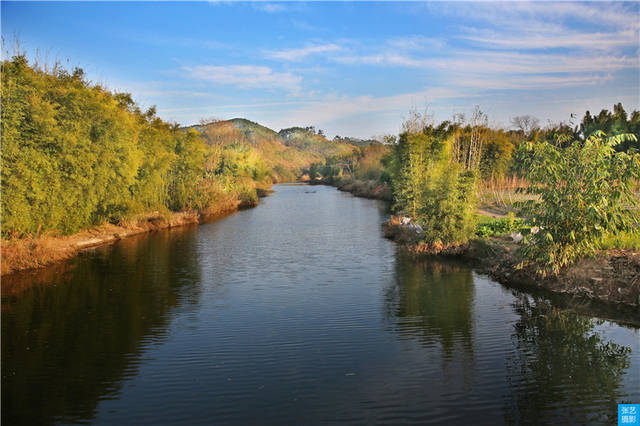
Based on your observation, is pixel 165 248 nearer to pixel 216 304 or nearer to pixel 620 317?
pixel 216 304

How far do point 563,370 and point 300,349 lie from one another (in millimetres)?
5406

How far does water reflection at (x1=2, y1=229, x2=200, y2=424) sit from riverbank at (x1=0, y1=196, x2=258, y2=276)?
70 centimetres

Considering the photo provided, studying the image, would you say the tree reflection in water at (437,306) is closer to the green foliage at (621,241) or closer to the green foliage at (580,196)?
the green foliage at (580,196)

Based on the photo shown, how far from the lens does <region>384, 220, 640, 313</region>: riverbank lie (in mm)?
12531

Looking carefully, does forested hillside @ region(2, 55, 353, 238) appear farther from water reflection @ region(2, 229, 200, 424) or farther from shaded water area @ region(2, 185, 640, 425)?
shaded water area @ region(2, 185, 640, 425)

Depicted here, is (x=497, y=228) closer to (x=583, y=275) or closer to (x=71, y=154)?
(x=583, y=275)

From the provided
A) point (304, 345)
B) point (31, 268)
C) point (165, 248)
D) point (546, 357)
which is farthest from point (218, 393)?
point (165, 248)

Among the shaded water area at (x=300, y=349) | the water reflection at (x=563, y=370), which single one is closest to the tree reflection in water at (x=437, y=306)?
the shaded water area at (x=300, y=349)

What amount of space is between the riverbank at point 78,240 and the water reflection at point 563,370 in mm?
16832

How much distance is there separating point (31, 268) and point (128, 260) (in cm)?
365

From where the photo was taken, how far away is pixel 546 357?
31.1ft

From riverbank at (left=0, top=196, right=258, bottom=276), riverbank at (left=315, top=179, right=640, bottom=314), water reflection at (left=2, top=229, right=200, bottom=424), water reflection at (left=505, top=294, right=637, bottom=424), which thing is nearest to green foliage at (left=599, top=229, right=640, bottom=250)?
Answer: riverbank at (left=315, top=179, right=640, bottom=314)

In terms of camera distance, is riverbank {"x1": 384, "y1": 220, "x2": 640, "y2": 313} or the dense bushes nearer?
riverbank {"x1": 384, "y1": 220, "x2": 640, "y2": 313}

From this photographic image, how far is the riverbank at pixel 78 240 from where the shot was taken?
16.4m
